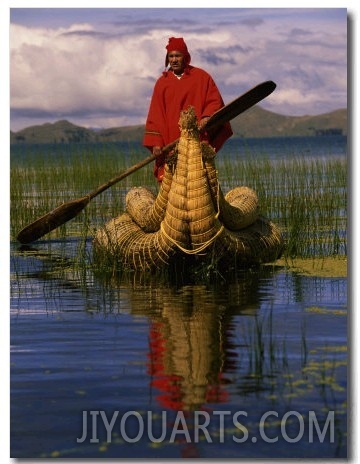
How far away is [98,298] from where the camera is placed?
26.9 ft

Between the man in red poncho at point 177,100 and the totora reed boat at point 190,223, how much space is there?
542mm

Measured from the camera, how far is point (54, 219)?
1004 cm

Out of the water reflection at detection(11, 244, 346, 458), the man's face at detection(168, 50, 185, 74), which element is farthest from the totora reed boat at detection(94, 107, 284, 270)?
the man's face at detection(168, 50, 185, 74)

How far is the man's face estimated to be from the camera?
8.90m

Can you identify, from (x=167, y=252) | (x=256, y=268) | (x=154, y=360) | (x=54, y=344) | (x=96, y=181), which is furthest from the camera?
(x=96, y=181)

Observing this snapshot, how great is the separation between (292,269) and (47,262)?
7.55 ft

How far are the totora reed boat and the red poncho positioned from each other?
0.55 meters

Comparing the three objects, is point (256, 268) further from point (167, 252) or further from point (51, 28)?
point (51, 28)

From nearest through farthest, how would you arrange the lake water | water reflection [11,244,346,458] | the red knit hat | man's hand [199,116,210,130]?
1. the lake water
2. water reflection [11,244,346,458]
3. man's hand [199,116,210,130]
4. the red knit hat

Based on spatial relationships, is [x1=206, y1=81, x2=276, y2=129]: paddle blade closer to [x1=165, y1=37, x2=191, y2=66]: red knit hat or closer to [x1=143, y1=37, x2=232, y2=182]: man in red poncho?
[x1=143, y1=37, x2=232, y2=182]: man in red poncho

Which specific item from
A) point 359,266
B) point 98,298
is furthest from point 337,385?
point 98,298

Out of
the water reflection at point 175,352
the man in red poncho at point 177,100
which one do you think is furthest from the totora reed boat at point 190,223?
the man in red poncho at point 177,100

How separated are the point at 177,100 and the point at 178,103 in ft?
0.08

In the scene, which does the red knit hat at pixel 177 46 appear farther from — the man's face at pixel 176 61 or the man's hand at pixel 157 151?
the man's hand at pixel 157 151
